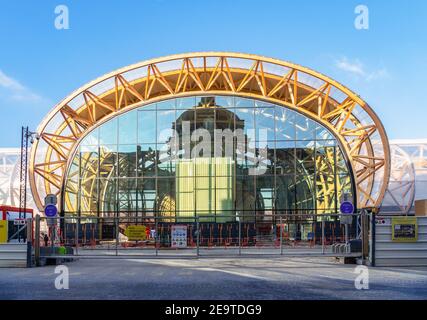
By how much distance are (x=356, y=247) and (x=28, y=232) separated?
11926 millimetres

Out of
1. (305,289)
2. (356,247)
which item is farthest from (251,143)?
(305,289)

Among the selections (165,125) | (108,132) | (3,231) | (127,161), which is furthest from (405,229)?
(108,132)

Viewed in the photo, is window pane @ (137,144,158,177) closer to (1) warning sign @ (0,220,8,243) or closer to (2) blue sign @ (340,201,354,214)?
(1) warning sign @ (0,220,8,243)

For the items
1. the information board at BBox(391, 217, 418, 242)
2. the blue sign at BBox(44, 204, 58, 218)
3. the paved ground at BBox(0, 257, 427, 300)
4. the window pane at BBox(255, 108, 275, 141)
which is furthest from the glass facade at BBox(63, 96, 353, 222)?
the information board at BBox(391, 217, 418, 242)

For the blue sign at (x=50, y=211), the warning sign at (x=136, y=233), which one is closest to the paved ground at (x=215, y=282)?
the blue sign at (x=50, y=211)

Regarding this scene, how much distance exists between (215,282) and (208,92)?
945 inches

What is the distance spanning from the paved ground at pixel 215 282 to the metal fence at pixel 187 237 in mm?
2391

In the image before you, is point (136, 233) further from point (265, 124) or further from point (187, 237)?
point (265, 124)

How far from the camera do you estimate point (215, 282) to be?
44.1ft

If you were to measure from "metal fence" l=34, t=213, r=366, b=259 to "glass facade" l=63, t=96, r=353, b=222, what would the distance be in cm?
401

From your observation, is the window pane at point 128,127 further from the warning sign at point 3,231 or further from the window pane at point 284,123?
the warning sign at point 3,231

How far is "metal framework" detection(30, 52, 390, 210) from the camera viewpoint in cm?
3512
